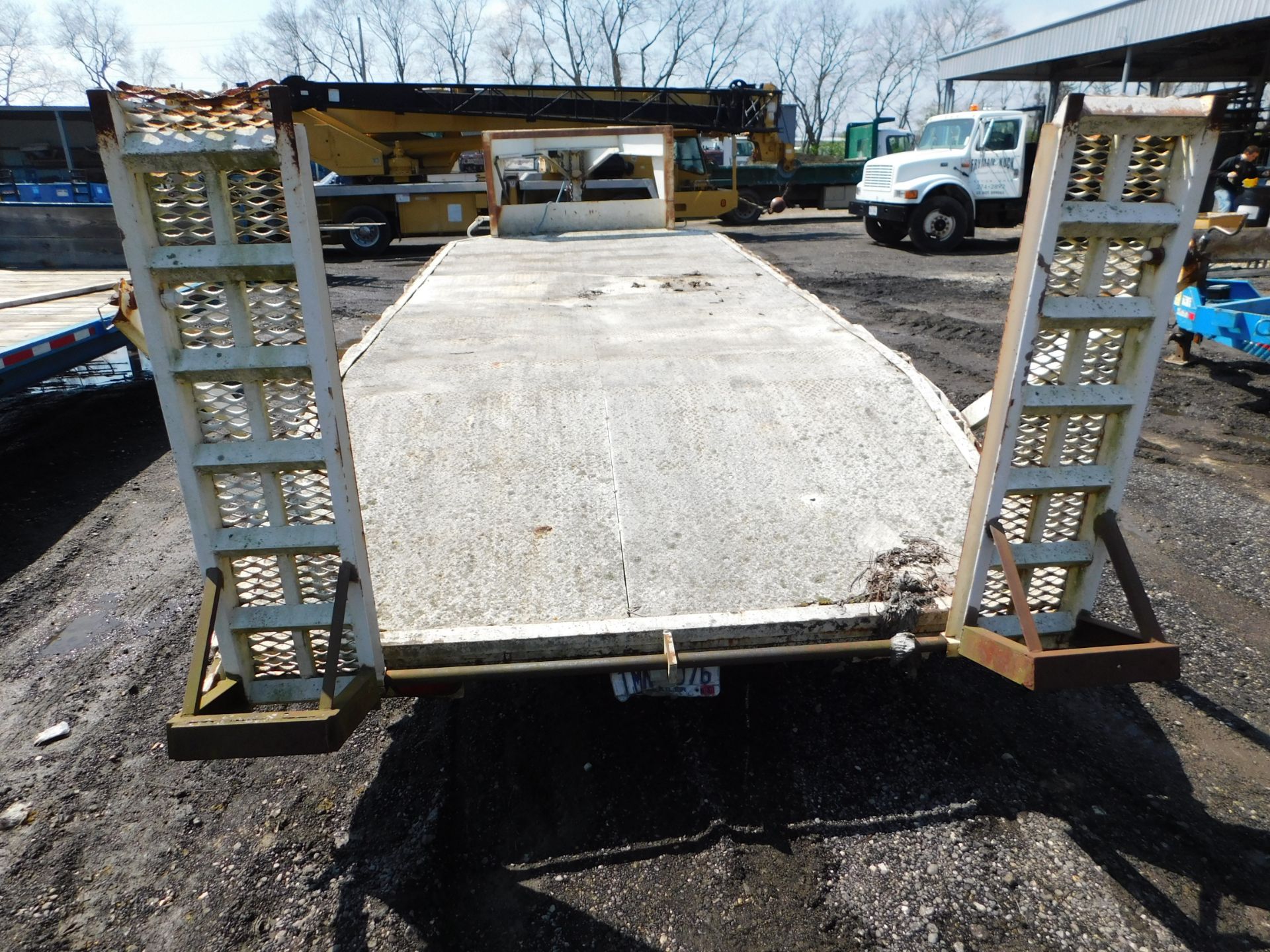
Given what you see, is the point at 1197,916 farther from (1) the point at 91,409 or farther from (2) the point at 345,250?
(2) the point at 345,250

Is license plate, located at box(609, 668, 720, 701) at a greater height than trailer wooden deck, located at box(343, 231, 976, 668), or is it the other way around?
trailer wooden deck, located at box(343, 231, 976, 668)

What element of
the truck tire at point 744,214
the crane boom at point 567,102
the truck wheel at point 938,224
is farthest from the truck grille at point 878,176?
the truck tire at point 744,214

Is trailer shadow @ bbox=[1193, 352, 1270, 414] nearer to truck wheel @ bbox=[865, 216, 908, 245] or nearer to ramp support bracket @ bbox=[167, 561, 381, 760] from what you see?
ramp support bracket @ bbox=[167, 561, 381, 760]

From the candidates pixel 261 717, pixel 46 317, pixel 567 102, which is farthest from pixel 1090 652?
pixel 567 102

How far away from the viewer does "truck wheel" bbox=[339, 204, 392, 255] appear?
643 inches

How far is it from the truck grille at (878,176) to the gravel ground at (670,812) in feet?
42.9

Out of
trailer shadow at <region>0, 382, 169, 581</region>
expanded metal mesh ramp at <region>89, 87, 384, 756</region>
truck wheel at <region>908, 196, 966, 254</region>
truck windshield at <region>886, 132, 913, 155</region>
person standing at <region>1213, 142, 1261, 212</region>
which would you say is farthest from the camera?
truck windshield at <region>886, 132, 913, 155</region>

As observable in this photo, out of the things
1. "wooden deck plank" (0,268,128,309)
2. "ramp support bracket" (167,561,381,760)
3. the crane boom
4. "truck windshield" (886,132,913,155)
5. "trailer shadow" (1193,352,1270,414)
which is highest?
the crane boom

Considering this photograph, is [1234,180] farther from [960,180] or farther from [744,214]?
[744,214]

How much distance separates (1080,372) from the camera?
6.92 ft

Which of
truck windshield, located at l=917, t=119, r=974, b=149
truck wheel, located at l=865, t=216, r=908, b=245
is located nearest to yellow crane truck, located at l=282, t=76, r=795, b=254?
truck wheel, located at l=865, t=216, r=908, b=245

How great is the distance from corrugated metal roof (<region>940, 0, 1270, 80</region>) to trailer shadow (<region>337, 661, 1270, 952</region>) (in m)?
19.3

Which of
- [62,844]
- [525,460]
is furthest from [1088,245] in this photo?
[62,844]

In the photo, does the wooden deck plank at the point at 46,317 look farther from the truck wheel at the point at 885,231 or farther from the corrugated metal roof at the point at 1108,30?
the corrugated metal roof at the point at 1108,30
